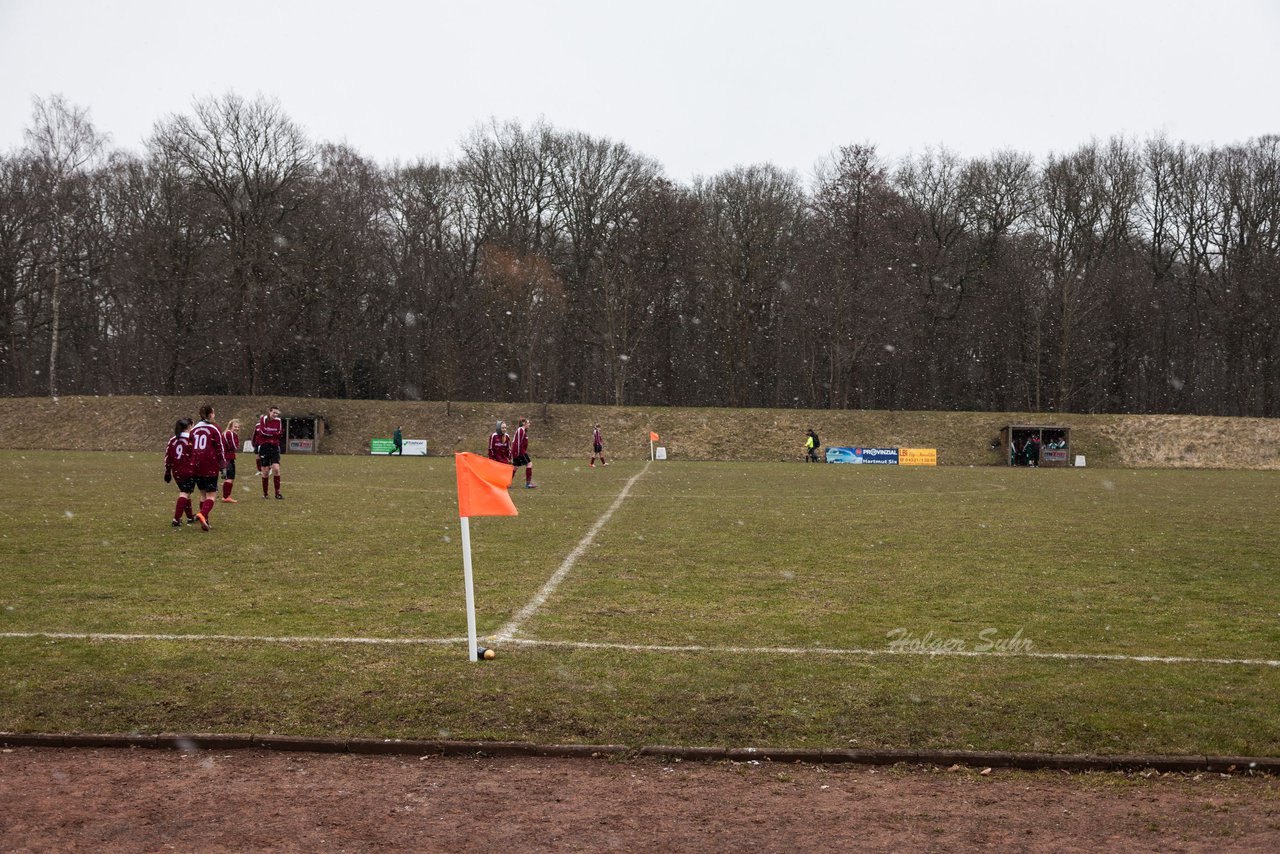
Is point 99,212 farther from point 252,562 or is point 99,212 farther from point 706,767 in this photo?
point 706,767

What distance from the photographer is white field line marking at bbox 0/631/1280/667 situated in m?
8.16

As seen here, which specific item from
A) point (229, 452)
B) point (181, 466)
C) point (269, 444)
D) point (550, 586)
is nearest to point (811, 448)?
point (269, 444)

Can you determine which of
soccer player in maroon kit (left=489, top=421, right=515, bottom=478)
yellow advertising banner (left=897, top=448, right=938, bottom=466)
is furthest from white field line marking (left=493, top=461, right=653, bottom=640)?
yellow advertising banner (left=897, top=448, right=938, bottom=466)

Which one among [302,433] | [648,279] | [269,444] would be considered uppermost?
[648,279]

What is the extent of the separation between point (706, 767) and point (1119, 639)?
4699 millimetres

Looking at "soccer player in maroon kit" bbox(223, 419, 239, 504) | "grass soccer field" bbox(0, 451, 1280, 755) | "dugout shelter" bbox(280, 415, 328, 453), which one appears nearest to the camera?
"grass soccer field" bbox(0, 451, 1280, 755)

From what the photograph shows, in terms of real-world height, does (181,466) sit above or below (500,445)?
below

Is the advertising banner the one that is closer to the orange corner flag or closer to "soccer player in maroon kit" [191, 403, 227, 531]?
"soccer player in maroon kit" [191, 403, 227, 531]

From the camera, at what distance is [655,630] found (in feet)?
30.0

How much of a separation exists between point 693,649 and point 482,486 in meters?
2.07

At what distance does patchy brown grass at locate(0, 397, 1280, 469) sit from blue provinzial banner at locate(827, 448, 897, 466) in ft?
8.59

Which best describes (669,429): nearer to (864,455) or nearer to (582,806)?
(864,455)

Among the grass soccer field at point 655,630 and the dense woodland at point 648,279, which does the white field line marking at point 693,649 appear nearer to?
the grass soccer field at point 655,630

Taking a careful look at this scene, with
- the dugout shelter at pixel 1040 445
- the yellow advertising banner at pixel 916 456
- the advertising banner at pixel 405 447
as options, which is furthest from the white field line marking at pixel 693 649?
the dugout shelter at pixel 1040 445
